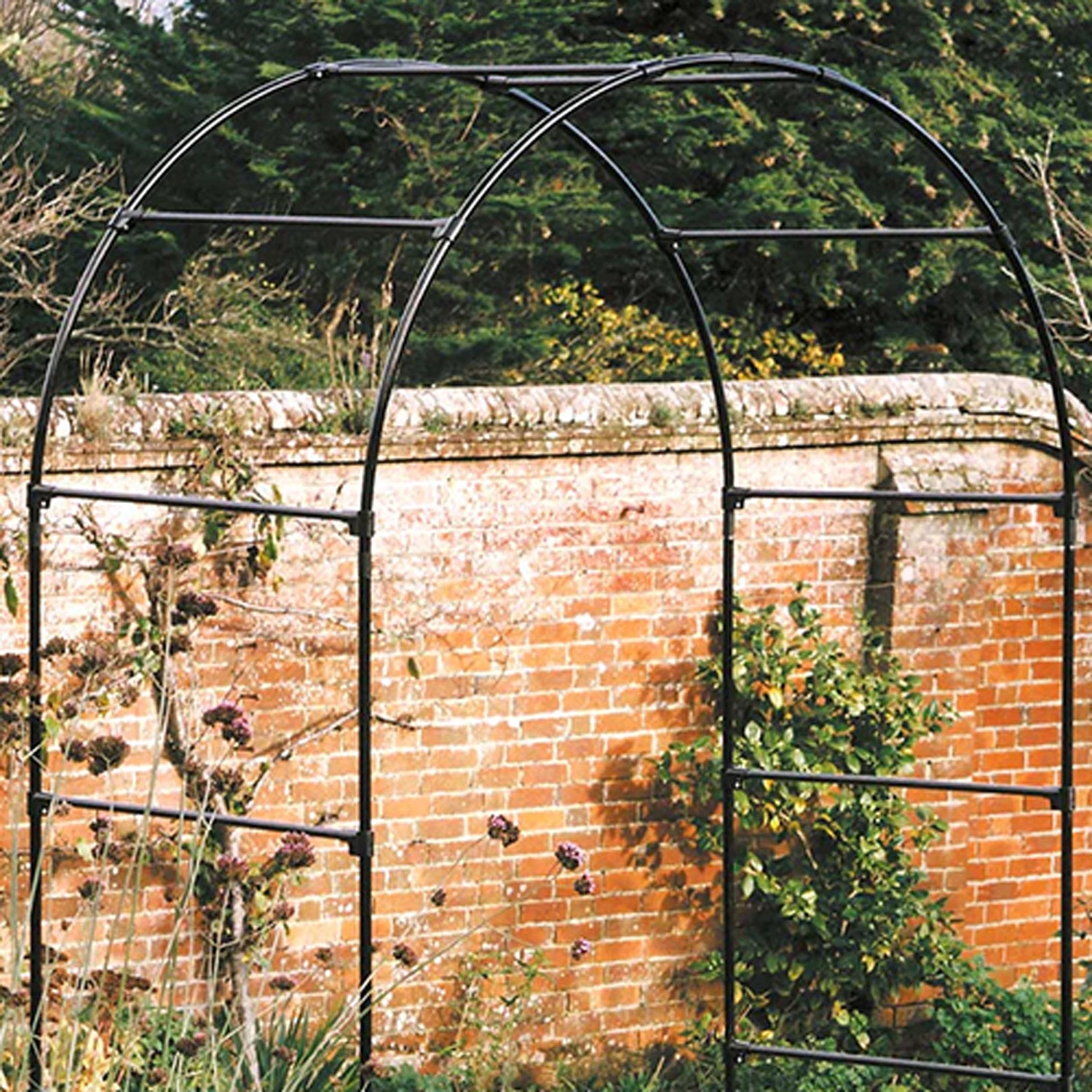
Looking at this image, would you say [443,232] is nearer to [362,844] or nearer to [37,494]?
[37,494]

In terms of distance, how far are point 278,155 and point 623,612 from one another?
4431 millimetres

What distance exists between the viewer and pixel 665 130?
397 inches

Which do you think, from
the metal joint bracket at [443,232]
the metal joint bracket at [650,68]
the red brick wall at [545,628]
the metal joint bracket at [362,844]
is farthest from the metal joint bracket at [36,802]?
the metal joint bracket at [650,68]

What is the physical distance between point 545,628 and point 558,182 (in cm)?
484

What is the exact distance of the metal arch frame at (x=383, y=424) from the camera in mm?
3773

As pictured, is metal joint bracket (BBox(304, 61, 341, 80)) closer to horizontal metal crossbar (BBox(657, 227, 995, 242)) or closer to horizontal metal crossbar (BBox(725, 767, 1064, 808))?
horizontal metal crossbar (BBox(657, 227, 995, 242))

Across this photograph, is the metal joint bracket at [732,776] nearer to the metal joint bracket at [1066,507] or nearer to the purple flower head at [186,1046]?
the metal joint bracket at [1066,507]

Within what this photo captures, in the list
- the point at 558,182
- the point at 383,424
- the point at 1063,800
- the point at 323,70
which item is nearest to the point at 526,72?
the point at 323,70

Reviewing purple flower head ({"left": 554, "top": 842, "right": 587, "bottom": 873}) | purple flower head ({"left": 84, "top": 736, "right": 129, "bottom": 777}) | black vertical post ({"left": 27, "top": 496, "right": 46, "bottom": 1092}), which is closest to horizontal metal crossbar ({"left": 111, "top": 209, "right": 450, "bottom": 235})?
black vertical post ({"left": 27, "top": 496, "right": 46, "bottom": 1092})

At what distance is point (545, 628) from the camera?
5.26 m

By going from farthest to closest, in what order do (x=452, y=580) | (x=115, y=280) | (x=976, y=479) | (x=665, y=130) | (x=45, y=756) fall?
(x=665, y=130)
(x=115, y=280)
(x=976, y=479)
(x=452, y=580)
(x=45, y=756)

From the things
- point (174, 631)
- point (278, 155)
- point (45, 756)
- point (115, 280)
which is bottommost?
point (45, 756)

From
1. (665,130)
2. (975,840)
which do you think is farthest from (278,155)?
(975,840)

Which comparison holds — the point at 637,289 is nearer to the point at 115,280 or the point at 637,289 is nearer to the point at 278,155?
the point at 278,155
